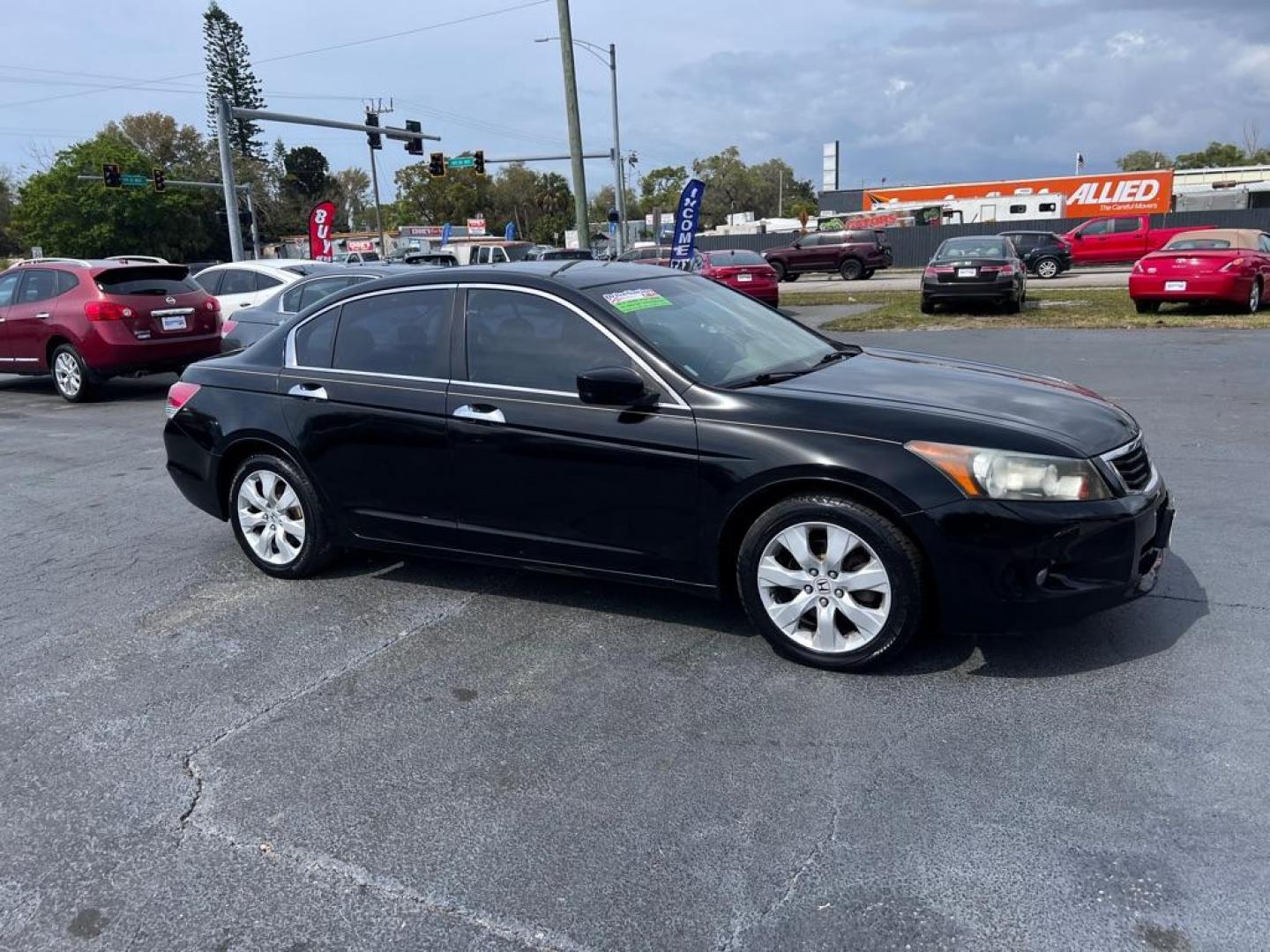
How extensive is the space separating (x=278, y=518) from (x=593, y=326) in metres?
2.11

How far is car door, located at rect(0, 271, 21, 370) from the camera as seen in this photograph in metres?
12.9

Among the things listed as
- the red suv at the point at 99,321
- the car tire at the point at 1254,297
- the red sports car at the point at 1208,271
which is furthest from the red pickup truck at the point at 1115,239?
the red suv at the point at 99,321

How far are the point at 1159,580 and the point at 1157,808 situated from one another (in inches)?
83.1

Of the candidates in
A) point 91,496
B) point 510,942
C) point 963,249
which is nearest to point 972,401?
point 510,942

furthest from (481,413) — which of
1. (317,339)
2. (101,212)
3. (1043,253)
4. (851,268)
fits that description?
(101,212)

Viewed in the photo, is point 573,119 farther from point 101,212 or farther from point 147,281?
point 101,212

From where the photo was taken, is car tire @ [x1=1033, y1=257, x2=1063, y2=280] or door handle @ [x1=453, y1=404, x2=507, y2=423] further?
car tire @ [x1=1033, y1=257, x2=1063, y2=280]

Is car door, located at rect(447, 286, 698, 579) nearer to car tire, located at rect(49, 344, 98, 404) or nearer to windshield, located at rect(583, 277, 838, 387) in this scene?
windshield, located at rect(583, 277, 838, 387)

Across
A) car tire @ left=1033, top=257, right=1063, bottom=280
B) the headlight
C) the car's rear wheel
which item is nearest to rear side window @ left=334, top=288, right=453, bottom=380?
the headlight

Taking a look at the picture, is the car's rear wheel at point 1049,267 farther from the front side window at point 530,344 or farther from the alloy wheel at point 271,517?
the alloy wheel at point 271,517

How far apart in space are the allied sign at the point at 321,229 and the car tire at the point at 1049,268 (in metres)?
21.3

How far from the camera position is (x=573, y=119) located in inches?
1014

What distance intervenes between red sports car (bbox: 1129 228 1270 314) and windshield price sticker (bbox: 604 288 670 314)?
1466 cm

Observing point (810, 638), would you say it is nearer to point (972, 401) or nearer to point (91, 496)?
point (972, 401)
